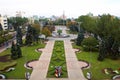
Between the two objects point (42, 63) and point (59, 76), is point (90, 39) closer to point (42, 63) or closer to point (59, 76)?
point (42, 63)

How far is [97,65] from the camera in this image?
36500mm

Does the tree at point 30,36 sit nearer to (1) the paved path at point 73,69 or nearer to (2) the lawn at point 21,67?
(2) the lawn at point 21,67

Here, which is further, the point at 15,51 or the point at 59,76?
the point at 15,51

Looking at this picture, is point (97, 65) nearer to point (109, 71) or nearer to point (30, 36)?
point (109, 71)

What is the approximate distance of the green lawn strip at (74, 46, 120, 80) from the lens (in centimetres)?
3047

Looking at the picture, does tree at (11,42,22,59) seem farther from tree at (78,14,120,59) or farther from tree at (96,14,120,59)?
tree at (96,14,120,59)

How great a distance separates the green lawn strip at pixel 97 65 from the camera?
3047 centimetres

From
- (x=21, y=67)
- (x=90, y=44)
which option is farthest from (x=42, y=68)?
(x=90, y=44)

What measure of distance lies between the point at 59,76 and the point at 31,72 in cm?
510

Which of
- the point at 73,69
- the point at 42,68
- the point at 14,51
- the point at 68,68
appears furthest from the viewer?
the point at 14,51

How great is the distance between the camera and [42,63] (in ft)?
125

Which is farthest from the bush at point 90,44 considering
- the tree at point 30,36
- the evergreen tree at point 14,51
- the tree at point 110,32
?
the evergreen tree at point 14,51

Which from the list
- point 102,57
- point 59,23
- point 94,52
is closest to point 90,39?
point 94,52

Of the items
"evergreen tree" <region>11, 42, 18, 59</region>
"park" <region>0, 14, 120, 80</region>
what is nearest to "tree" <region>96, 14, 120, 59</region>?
"park" <region>0, 14, 120, 80</region>
